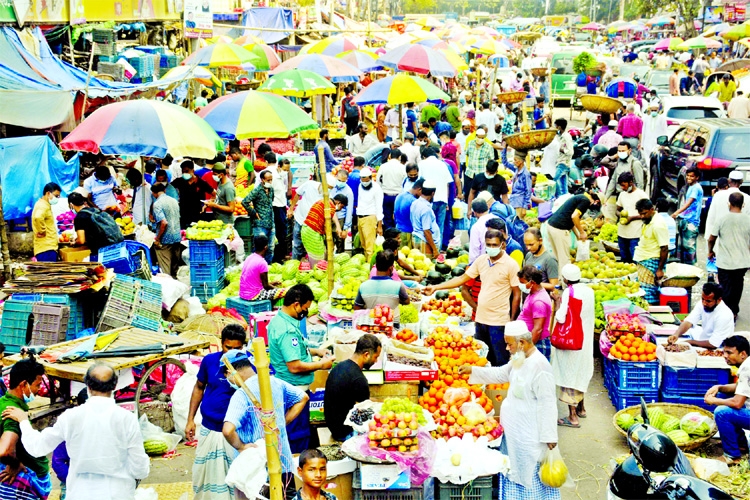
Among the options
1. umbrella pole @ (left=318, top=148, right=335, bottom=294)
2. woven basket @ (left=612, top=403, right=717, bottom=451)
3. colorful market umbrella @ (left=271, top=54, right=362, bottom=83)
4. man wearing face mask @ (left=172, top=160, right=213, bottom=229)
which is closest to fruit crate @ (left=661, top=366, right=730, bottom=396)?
woven basket @ (left=612, top=403, right=717, bottom=451)

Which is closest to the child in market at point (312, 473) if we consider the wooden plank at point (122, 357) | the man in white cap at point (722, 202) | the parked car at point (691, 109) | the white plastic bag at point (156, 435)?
the wooden plank at point (122, 357)

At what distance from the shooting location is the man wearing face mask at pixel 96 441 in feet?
17.2

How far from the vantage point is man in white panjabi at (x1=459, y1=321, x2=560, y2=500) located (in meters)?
6.23

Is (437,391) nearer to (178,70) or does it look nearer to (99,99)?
(99,99)

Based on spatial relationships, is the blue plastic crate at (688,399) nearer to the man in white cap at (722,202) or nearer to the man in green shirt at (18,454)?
the man in white cap at (722,202)

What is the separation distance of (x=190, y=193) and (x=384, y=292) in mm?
5585

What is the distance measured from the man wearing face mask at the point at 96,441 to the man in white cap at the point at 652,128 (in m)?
15.6

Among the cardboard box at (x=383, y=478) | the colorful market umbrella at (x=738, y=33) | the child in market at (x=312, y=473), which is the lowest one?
the cardboard box at (x=383, y=478)

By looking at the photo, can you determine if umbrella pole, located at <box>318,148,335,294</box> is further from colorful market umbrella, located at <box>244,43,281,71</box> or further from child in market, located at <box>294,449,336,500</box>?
colorful market umbrella, located at <box>244,43,281,71</box>

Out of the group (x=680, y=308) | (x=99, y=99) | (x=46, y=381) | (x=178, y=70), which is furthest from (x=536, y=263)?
(x=178, y=70)

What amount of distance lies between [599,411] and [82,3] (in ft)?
45.9

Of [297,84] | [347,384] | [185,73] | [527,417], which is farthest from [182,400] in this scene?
[297,84]

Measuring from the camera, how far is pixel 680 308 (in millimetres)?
10484

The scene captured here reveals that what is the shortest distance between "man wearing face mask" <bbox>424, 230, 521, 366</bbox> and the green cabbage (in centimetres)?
183
